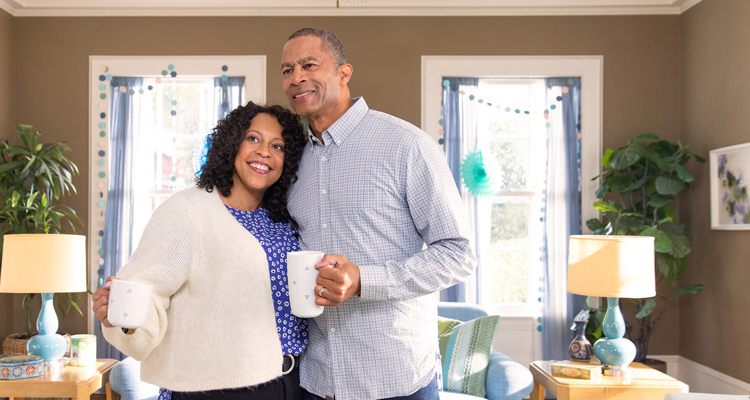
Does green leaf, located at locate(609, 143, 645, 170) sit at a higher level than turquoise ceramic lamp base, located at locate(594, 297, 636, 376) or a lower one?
higher

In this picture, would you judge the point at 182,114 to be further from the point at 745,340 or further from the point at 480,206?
the point at 745,340

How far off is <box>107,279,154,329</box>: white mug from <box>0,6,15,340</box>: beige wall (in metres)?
3.85

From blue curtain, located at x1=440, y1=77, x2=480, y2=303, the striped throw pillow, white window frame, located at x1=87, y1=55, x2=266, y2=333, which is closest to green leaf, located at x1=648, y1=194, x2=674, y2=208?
blue curtain, located at x1=440, y1=77, x2=480, y2=303

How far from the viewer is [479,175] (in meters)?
4.28

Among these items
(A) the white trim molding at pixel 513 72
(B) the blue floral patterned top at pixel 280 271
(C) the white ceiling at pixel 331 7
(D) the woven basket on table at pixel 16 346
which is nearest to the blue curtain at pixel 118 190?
(C) the white ceiling at pixel 331 7

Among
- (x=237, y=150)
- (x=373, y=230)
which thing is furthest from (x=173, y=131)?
(x=373, y=230)

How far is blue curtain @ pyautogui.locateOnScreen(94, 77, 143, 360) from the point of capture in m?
4.34

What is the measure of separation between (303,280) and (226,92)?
11.6 feet

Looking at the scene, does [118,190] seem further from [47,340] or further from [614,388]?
[614,388]

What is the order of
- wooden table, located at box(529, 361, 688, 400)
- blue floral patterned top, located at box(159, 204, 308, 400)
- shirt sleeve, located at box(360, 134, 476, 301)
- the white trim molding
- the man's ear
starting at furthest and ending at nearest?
the white trim molding, wooden table, located at box(529, 361, 688, 400), the man's ear, blue floral patterned top, located at box(159, 204, 308, 400), shirt sleeve, located at box(360, 134, 476, 301)

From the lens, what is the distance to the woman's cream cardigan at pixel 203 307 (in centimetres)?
139

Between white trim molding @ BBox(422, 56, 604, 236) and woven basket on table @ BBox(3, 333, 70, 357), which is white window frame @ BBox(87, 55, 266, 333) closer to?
woven basket on table @ BBox(3, 333, 70, 357)

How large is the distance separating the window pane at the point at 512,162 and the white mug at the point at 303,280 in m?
3.58

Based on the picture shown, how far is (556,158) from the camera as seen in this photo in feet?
14.5
